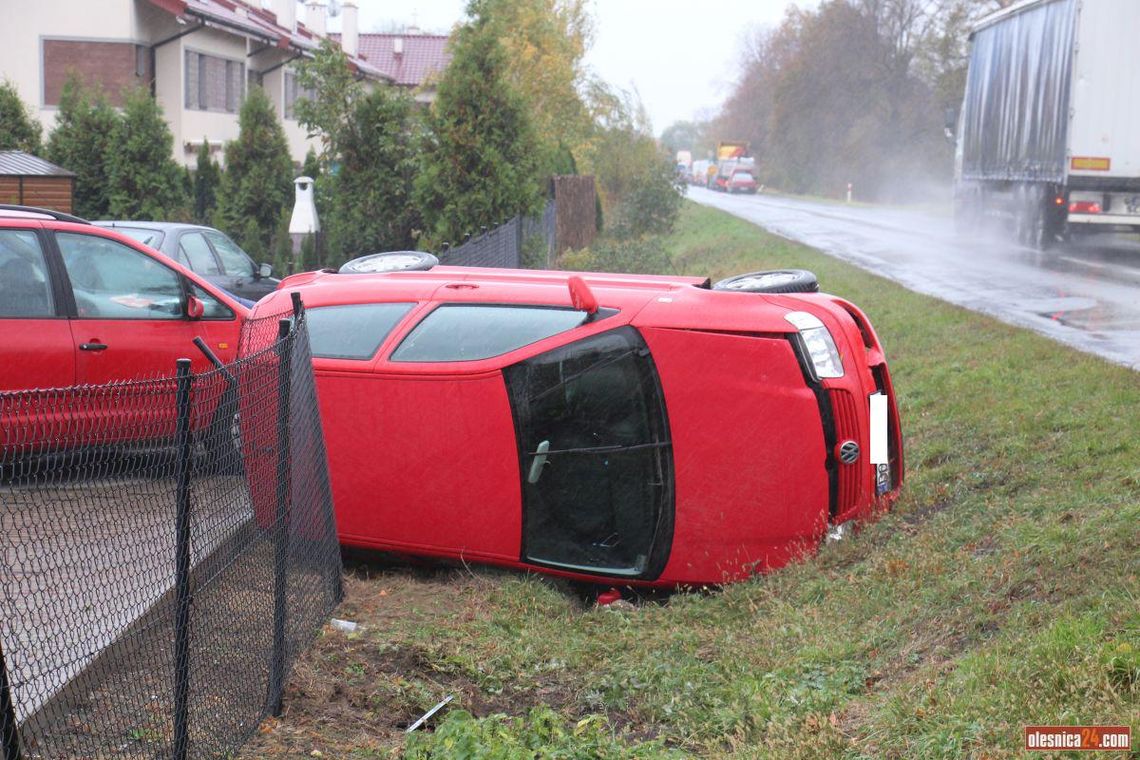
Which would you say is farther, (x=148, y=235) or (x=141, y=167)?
(x=141, y=167)

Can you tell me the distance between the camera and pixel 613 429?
6227 mm

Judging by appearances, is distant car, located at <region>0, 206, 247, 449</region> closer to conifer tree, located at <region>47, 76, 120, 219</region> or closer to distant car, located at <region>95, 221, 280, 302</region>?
distant car, located at <region>95, 221, 280, 302</region>

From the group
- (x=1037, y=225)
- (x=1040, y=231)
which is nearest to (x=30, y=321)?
(x=1040, y=231)

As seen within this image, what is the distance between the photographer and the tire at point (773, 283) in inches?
256

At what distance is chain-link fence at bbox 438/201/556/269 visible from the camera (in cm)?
1380

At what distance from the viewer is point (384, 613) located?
5.95 meters

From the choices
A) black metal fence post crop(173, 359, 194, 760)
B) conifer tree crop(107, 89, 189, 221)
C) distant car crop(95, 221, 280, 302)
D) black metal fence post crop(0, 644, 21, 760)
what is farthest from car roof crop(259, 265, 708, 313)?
conifer tree crop(107, 89, 189, 221)

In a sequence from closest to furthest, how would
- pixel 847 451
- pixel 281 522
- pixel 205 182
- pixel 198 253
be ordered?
pixel 281 522, pixel 847 451, pixel 198 253, pixel 205 182

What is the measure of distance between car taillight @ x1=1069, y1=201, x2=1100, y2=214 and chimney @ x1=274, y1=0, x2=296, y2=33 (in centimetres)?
2569

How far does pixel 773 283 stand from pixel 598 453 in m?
1.29

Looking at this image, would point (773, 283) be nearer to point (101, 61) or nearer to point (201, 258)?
point (201, 258)

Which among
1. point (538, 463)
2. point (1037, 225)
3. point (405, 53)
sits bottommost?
point (538, 463)

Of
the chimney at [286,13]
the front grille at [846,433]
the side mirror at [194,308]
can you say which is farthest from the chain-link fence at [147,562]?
the chimney at [286,13]

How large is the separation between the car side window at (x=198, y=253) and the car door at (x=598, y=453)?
8032 mm
